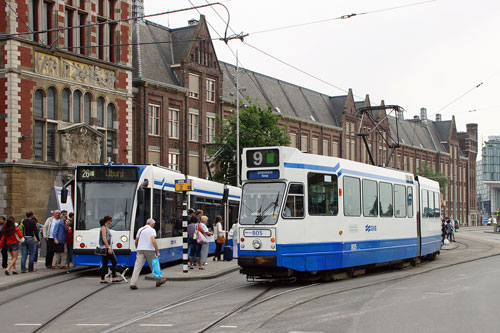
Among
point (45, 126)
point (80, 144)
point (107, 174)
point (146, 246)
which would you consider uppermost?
point (45, 126)

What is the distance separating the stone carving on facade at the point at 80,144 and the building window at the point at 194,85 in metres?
14.2

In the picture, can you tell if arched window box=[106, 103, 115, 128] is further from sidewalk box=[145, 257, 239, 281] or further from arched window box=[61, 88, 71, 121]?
sidewalk box=[145, 257, 239, 281]

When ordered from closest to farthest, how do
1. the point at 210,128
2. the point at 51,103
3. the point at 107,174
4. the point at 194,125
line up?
1. the point at 107,174
2. the point at 51,103
3. the point at 194,125
4. the point at 210,128

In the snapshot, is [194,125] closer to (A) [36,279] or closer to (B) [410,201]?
(B) [410,201]

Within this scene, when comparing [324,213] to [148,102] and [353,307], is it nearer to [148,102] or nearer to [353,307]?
[353,307]

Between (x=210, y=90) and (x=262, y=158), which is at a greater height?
(x=210, y=90)

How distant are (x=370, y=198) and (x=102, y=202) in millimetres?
7434

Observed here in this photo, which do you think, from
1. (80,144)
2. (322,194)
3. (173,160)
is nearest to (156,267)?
(322,194)

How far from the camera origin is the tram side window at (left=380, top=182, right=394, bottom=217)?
1975 centimetres

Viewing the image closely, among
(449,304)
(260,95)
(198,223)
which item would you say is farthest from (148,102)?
(449,304)

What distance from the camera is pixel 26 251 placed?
1947cm

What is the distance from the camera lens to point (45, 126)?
1336 inches

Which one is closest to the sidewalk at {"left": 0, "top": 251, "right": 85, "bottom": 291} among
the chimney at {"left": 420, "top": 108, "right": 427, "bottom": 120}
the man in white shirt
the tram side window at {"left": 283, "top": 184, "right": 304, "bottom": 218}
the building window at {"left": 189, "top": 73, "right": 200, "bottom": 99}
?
the man in white shirt

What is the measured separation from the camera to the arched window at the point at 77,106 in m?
35.8
